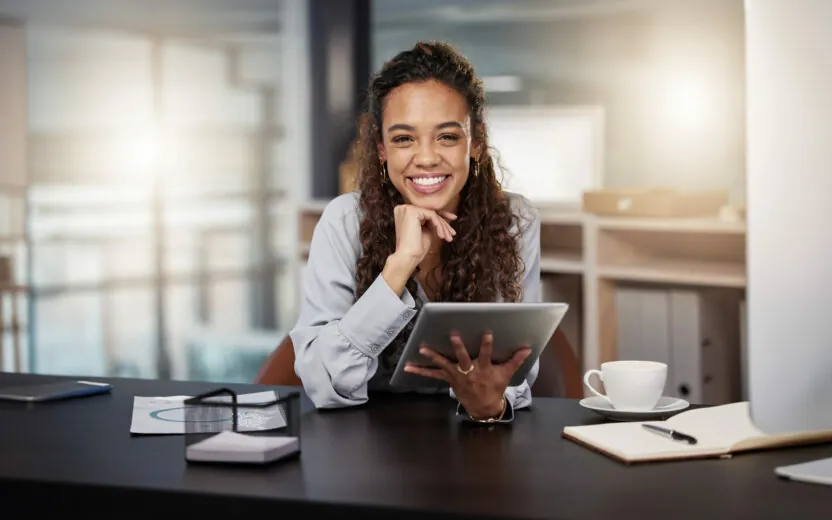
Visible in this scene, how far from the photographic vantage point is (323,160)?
4.70 m

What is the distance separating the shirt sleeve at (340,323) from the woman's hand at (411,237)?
0.11ft

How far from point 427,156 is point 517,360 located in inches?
23.2

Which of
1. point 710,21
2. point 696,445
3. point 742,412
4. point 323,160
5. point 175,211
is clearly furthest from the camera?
point 175,211

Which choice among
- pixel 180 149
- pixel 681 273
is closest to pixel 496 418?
pixel 681 273

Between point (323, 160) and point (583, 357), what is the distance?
1.61 metres

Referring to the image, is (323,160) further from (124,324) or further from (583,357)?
(583,357)

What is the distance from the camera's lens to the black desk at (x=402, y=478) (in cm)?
99

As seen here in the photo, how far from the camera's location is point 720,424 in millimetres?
1297

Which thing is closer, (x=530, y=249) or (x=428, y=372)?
(x=428, y=372)

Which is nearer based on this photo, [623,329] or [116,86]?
[623,329]

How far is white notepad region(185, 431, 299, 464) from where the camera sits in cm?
114

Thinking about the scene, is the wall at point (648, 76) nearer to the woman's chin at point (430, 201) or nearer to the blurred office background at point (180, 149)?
the blurred office background at point (180, 149)

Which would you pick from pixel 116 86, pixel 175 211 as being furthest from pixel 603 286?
pixel 116 86

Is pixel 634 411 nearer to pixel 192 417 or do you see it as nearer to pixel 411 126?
pixel 192 417
